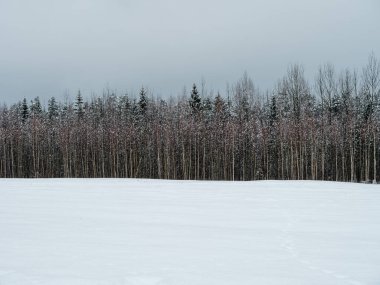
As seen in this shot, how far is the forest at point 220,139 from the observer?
41688 millimetres

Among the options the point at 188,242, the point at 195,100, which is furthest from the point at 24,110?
the point at 188,242

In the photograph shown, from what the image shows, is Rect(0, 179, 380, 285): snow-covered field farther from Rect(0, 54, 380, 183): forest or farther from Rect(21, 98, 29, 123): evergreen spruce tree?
Rect(21, 98, 29, 123): evergreen spruce tree

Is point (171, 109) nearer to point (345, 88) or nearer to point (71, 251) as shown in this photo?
point (345, 88)

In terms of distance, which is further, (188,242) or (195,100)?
(195,100)

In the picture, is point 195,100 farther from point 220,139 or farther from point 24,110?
point 24,110

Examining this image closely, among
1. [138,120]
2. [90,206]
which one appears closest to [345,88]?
[138,120]

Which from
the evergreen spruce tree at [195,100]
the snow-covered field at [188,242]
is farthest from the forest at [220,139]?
the snow-covered field at [188,242]

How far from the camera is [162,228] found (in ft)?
28.3

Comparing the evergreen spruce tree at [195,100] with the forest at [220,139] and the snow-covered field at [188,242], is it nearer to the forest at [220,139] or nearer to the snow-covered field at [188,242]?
the forest at [220,139]

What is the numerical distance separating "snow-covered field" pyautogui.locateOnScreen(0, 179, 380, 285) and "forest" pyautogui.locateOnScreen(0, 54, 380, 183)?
96.9 feet

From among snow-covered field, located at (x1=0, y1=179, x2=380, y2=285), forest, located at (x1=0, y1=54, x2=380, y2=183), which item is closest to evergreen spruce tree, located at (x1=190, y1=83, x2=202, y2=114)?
forest, located at (x1=0, y1=54, x2=380, y2=183)

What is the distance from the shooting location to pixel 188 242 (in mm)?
7230

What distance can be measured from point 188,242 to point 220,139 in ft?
124

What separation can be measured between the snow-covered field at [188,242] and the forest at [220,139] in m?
29.5
